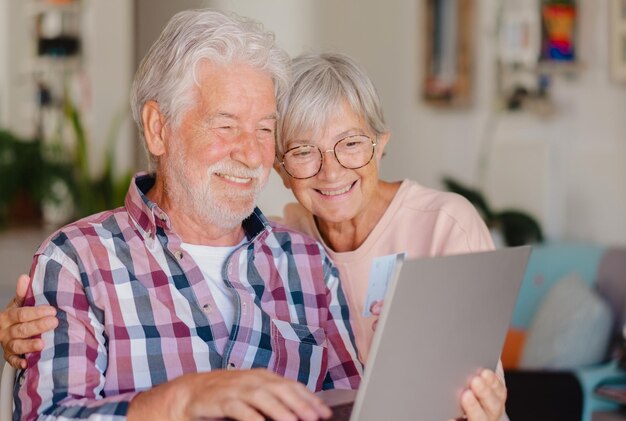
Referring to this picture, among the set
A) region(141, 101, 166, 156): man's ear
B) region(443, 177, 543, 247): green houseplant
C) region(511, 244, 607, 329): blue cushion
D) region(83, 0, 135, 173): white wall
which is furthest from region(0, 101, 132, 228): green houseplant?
region(141, 101, 166, 156): man's ear

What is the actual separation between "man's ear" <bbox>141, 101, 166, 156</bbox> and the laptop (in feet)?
2.07

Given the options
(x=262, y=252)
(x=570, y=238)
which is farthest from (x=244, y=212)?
(x=570, y=238)

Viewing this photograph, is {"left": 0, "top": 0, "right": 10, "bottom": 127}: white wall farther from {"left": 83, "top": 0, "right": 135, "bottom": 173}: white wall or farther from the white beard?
the white beard

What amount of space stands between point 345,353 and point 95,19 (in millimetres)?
5746

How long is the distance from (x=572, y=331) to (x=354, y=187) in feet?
5.84

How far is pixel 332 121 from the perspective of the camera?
2.08 m

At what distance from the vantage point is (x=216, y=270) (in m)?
1.86

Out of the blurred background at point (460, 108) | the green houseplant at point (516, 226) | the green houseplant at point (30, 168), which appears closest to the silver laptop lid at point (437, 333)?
the blurred background at point (460, 108)

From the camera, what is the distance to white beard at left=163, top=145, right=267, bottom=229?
5.89ft

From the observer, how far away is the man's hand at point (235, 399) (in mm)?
1283

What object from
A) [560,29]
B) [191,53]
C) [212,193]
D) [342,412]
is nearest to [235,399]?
[342,412]

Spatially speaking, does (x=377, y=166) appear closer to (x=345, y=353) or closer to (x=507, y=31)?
(x=345, y=353)

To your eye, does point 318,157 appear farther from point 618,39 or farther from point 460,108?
point 460,108

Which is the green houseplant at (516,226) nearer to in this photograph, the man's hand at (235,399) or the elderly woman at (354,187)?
the elderly woman at (354,187)
